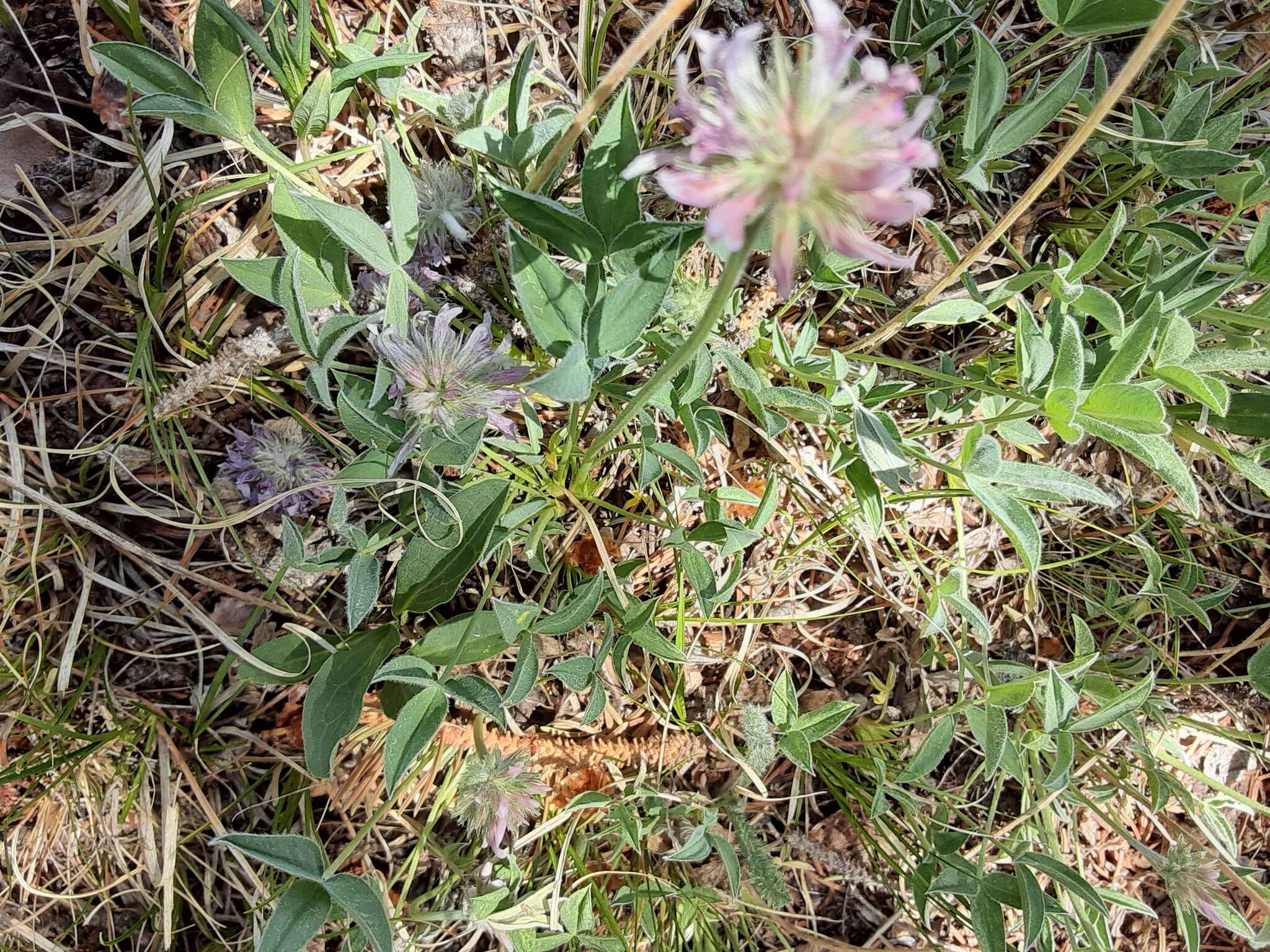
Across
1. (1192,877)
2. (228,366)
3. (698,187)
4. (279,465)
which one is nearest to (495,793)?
(279,465)

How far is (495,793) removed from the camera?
1.54m

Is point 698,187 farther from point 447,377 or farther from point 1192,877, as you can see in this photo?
point 1192,877

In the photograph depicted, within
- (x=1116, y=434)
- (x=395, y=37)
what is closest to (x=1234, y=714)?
(x=1116, y=434)

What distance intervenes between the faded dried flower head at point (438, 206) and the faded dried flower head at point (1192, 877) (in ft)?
6.08

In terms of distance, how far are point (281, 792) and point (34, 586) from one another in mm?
628

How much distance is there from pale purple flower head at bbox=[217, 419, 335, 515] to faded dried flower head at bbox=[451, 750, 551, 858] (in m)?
0.59

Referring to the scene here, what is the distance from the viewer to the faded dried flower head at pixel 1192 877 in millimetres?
1729

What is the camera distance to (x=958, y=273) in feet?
4.30

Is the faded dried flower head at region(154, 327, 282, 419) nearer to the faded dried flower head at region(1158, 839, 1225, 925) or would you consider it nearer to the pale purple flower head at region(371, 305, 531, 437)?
the pale purple flower head at region(371, 305, 531, 437)

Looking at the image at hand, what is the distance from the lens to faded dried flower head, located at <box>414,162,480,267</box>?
1525 mm

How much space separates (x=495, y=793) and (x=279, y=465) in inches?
28.9

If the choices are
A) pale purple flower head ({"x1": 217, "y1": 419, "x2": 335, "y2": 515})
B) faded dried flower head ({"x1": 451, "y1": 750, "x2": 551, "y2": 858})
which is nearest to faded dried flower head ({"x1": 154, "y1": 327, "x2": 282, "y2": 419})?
pale purple flower head ({"x1": 217, "y1": 419, "x2": 335, "y2": 515})

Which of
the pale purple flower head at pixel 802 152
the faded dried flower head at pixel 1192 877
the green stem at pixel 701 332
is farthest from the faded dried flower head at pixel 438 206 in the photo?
the faded dried flower head at pixel 1192 877

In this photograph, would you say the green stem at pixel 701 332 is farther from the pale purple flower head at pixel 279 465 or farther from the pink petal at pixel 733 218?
the pale purple flower head at pixel 279 465
